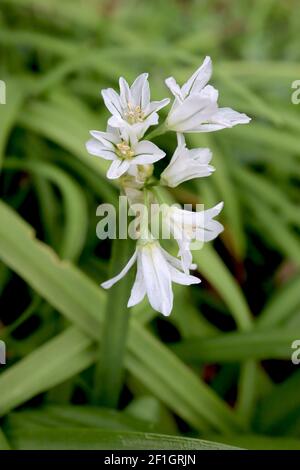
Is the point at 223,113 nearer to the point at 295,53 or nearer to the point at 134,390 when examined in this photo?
the point at 134,390

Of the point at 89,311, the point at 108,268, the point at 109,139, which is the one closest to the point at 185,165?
the point at 109,139

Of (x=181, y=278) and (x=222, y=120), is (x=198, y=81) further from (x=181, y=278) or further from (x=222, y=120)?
(x=181, y=278)

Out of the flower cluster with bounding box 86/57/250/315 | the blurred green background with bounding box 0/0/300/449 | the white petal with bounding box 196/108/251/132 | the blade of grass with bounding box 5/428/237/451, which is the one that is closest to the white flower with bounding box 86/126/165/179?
the flower cluster with bounding box 86/57/250/315

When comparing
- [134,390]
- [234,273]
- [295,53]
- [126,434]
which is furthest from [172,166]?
[295,53]

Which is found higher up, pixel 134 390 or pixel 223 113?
pixel 223 113

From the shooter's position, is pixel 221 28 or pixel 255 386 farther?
pixel 221 28
